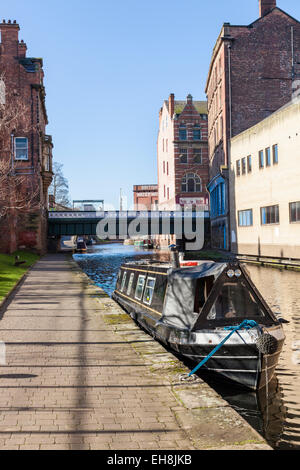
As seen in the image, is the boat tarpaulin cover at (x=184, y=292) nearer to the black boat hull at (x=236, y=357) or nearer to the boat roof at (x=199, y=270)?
the boat roof at (x=199, y=270)

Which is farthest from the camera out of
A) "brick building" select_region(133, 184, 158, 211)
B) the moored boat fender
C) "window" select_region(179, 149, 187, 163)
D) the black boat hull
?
"brick building" select_region(133, 184, 158, 211)

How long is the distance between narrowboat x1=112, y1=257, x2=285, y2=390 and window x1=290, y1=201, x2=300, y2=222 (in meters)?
21.3

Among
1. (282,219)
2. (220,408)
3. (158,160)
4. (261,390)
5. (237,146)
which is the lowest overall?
(261,390)

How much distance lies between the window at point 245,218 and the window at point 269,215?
2529 mm

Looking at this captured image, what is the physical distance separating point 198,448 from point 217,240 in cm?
5085

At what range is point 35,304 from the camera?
15461 millimetres

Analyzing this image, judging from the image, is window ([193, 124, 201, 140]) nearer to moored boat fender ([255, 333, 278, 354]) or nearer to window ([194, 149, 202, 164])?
window ([194, 149, 202, 164])

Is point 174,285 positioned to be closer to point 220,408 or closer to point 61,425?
point 220,408

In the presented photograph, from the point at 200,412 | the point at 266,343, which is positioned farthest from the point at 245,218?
the point at 200,412

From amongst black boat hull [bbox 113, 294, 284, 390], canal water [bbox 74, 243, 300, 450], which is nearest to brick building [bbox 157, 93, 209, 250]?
canal water [bbox 74, 243, 300, 450]

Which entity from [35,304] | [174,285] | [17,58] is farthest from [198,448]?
[17,58]

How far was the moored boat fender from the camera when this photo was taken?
796 centimetres

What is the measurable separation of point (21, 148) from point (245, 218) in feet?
79.2

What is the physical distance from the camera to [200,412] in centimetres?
576
